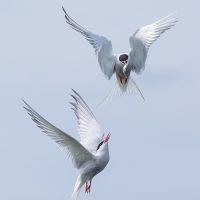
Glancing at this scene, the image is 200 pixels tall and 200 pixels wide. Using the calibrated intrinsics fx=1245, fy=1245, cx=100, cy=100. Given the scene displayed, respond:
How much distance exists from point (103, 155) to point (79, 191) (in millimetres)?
624

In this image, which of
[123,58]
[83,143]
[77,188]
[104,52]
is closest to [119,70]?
[123,58]

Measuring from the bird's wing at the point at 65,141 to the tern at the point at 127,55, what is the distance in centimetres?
153

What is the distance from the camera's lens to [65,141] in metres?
17.2

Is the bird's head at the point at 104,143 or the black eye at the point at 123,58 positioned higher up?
the black eye at the point at 123,58

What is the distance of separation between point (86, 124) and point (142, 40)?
5.15 ft

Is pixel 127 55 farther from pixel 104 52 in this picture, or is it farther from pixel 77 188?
pixel 77 188

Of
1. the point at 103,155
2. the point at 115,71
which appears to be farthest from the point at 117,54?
the point at 103,155

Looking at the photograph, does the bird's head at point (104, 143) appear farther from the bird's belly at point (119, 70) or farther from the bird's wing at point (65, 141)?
the bird's belly at point (119, 70)

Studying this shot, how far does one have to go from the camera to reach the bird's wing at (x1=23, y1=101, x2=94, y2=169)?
1655 cm

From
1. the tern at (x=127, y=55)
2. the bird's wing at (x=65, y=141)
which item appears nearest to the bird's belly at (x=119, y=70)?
the tern at (x=127, y=55)

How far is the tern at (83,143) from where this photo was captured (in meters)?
16.8

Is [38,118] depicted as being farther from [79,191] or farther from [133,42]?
[133,42]

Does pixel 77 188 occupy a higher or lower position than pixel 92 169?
lower

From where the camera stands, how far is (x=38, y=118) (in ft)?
54.3
